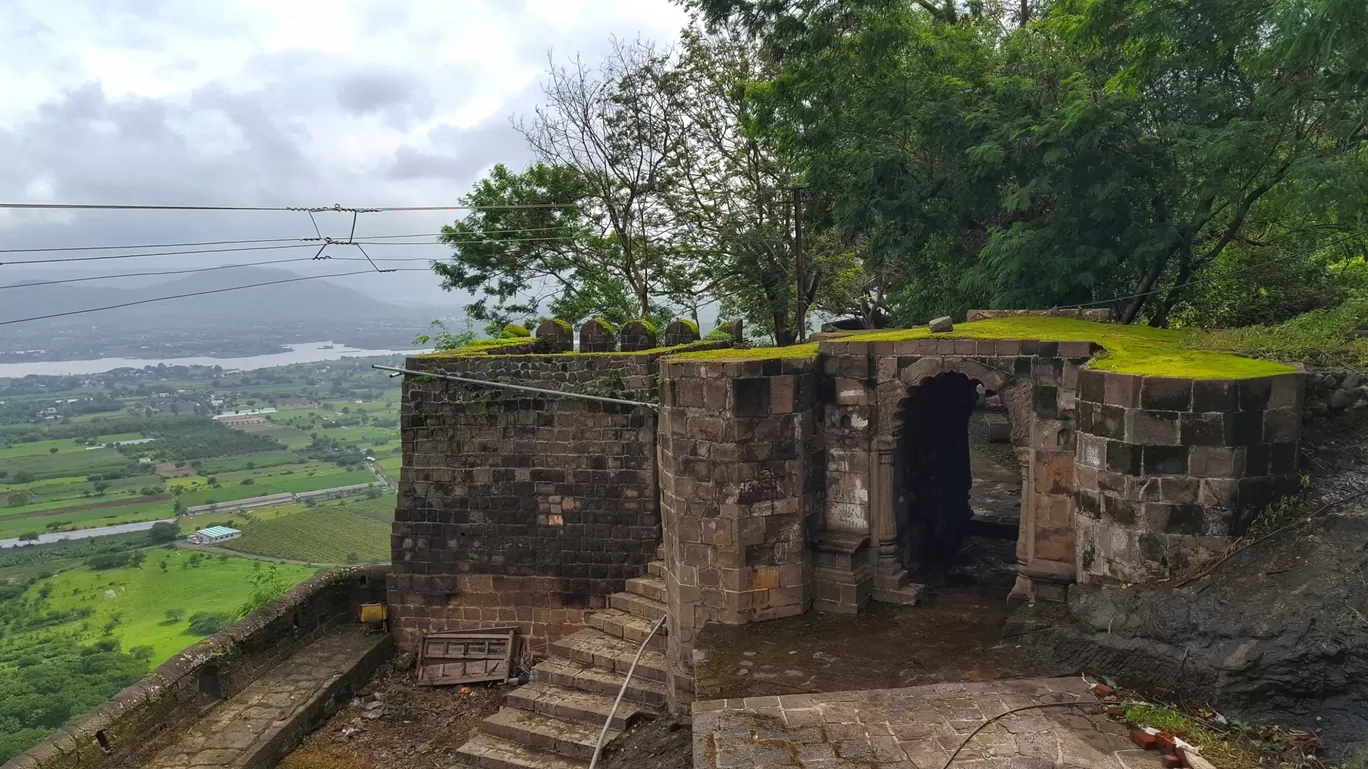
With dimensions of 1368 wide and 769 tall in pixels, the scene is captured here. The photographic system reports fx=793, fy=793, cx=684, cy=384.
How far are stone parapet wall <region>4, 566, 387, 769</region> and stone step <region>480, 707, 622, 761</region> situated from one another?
385cm

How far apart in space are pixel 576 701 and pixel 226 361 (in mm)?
171821

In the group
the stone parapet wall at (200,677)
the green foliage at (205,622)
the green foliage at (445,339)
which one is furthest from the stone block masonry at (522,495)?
the green foliage at (205,622)

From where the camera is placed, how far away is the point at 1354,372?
7172 millimetres

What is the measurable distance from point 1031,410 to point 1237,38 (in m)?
6.69

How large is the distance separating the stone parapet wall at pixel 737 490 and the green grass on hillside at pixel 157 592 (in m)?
23.9

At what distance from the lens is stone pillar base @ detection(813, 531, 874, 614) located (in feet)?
27.8

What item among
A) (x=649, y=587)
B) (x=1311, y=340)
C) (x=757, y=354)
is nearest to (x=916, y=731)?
(x=757, y=354)

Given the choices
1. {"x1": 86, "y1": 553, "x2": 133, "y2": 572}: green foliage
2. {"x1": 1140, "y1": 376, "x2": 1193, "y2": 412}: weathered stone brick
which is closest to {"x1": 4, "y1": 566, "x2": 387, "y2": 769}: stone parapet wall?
{"x1": 1140, "y1": 376, "x2": 1193, "y2": 412}: weathered stone brick

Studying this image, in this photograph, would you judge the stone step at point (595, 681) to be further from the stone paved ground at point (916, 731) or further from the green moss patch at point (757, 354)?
the green moss patch at point (757, 354)

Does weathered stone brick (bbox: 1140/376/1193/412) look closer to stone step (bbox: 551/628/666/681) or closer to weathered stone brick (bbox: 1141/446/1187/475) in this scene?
weathered stone brick (bbox: 1141/446/1187/475)

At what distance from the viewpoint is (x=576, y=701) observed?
9.77m

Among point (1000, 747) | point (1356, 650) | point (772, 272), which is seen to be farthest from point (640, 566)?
point (772, 272)

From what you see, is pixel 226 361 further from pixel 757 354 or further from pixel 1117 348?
pixel 1117 348

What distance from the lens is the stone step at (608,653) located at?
32.2 feet
